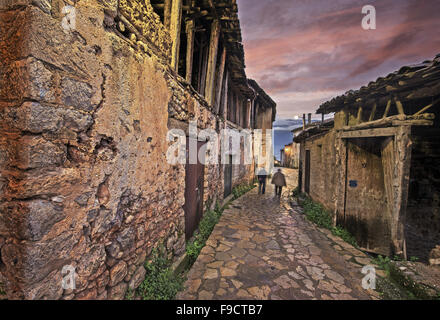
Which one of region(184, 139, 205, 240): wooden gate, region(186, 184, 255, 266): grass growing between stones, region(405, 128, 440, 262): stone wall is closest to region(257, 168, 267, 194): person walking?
region(186, 184, 255, 266): grass growing between stones

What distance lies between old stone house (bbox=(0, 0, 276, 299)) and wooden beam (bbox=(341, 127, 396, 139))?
177 inches

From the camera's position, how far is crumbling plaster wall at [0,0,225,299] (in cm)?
123

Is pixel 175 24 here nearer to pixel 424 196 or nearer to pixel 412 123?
pixel 412 123

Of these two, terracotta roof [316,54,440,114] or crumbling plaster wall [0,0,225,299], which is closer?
crumbling plaster wall [0,0,225,299]

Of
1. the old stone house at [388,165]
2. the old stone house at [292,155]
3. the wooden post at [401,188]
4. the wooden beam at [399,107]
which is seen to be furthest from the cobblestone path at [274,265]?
the old stone house at [292,155]

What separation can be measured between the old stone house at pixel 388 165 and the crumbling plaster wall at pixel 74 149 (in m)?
4.67

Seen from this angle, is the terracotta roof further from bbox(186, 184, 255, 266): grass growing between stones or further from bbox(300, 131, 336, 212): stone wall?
bbox(186, 184, 255, 266): grass growing between stones

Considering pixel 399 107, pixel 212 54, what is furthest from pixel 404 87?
pixel 212 54

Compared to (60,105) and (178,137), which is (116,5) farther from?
(178,137)

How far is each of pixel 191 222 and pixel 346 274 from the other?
3.25 metres

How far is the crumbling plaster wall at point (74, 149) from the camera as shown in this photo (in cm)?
123

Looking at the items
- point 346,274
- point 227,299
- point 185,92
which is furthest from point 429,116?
point 227,299

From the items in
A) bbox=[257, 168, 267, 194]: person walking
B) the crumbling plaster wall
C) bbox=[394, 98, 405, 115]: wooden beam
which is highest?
bbox=[394, 98, 405, 115]: wooden beam

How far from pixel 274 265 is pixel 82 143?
154 inches
